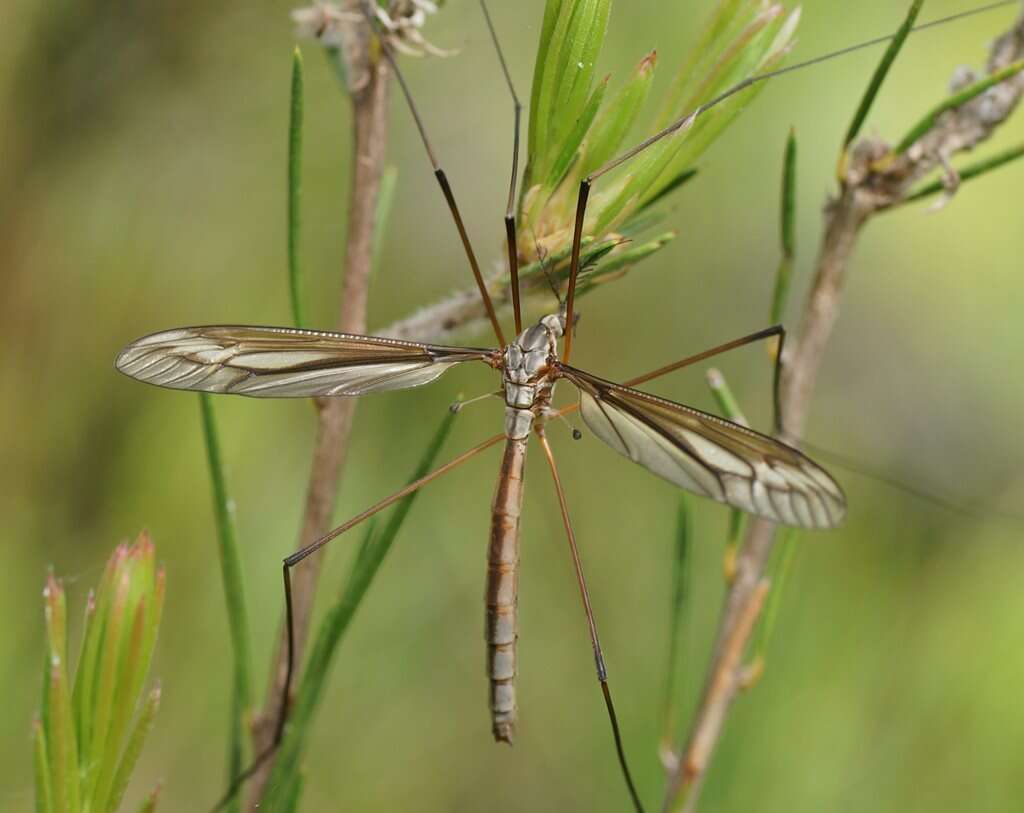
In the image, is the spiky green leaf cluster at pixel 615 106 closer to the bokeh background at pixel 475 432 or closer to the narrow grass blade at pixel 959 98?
the narrow grass blade at pixel 959 98

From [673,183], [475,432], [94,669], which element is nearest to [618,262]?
[673,183]

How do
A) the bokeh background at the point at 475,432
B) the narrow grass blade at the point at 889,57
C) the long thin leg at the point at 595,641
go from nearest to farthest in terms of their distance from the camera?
the narrow grass blade at the point at 889,57
the long thin leg at the point at 595,641
the bokeh background at the point at 475,432

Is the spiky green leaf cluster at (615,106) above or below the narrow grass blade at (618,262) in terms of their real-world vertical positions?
above

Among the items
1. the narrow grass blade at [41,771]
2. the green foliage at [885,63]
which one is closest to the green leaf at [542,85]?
the green foliage at [885,63]

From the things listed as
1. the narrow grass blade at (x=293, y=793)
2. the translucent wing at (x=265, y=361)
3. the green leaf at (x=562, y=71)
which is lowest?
the narrow grass blade at (x=293, y=793)

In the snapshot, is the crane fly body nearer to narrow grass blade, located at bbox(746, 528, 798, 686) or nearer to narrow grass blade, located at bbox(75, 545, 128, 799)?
narrow grass blade, located at bbox(746, 528, 798, 686)

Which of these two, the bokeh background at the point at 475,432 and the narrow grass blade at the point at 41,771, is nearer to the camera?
the narrow grass blade at the point at 41,771

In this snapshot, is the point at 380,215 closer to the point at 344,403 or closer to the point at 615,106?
the point at 344,403

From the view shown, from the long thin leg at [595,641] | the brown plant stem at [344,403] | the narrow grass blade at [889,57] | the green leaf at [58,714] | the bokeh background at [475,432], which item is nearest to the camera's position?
the green leaf at [58,714]

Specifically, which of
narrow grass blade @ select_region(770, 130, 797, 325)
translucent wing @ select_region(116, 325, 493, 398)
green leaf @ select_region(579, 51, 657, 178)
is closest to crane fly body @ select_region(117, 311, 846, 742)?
translucent wing @ select_region(116, 325, 493, 398)
